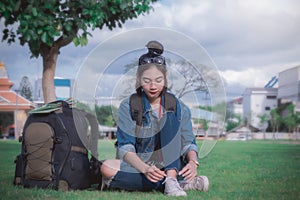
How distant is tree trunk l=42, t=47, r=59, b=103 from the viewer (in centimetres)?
556

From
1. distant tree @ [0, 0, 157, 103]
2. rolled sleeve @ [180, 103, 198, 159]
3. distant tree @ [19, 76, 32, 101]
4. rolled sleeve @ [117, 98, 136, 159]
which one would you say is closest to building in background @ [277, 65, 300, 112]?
distant tree @ [19, 76, 32, 101]

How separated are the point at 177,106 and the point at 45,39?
98.1 inches

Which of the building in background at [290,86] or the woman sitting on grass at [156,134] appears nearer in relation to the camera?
the woman sitting on grass at [156,134]

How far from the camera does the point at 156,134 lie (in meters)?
2.45

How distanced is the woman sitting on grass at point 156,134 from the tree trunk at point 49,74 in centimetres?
320

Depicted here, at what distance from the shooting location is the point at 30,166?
283 cm

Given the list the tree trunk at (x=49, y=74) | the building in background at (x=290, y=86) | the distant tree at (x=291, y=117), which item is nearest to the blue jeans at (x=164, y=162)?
the tree trunk at (x=49, y=74)

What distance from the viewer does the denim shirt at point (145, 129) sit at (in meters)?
2.45

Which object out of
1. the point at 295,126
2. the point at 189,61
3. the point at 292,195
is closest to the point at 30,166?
the point at 189,61

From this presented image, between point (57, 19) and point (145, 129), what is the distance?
109 inches

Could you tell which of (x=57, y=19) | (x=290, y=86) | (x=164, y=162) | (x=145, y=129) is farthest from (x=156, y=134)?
(x=290, y=86)

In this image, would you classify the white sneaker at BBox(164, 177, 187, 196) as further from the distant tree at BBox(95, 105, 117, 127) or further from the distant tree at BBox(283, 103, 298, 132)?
the distant tree at BBox(283, 103, 298, 132)

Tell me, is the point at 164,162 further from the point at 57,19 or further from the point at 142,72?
the point at 57,19

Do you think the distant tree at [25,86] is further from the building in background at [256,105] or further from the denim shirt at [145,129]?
the building in background at [256,105]
